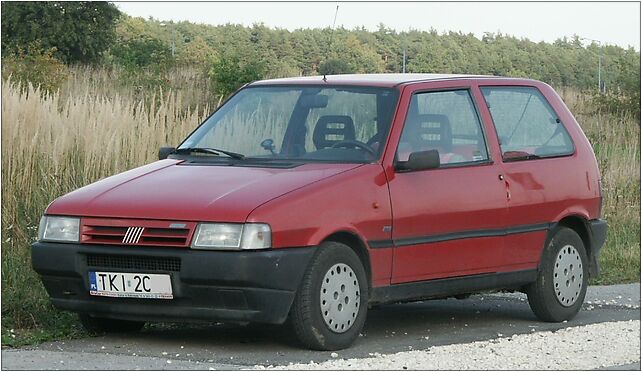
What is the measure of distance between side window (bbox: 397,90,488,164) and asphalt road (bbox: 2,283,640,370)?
1.22 meters

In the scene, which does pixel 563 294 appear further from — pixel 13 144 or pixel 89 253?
pixel 13 144

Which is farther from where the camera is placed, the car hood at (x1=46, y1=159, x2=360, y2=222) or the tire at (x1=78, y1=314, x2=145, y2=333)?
the tire at (x1=78, y1=314, x2=145, y2=333)

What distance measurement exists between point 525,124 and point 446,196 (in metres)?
1.44

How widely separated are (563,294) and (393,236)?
6.58 ft

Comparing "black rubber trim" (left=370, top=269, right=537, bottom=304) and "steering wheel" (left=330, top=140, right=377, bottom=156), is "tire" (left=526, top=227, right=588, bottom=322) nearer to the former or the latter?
"black rubber trim" (left=370, top=269, right=537, bottom=304)

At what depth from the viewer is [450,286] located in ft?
33.1

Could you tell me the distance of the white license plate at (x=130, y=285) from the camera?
8.77 metres

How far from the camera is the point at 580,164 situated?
11.4 metres

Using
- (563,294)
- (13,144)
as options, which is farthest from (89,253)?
(13,144)

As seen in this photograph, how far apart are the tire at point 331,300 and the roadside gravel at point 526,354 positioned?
7.4 inches

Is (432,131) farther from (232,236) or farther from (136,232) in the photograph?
(136,232)

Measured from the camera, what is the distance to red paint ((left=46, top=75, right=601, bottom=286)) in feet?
29.1

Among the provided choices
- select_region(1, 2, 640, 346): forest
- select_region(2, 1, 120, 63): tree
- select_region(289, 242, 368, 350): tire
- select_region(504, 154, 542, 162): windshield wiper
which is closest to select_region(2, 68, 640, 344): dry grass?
select_region(1, 2, 640, 346): forest

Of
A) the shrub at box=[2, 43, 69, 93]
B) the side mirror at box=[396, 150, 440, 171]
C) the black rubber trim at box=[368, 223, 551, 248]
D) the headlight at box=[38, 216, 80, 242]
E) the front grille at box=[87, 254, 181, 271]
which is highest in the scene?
the side mirror at box=[396, 150, 440, 171]
